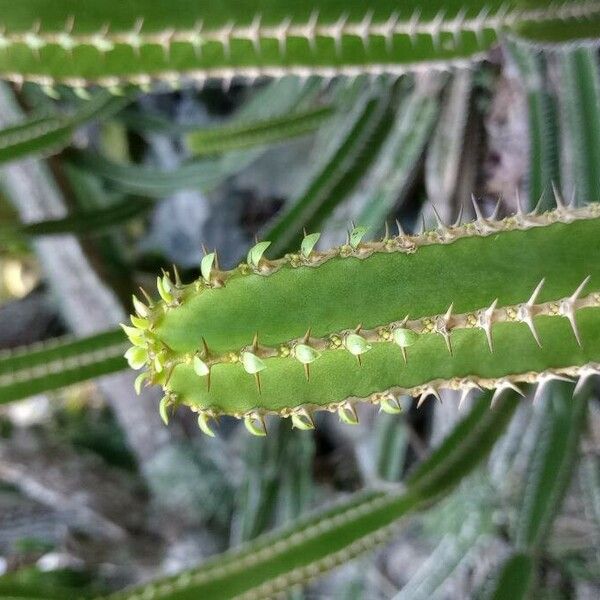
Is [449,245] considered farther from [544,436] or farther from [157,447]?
[157,447]

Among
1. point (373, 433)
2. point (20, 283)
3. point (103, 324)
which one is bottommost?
point (373, 433)

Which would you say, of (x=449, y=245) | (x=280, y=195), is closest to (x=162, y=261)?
(x=280, y=195)

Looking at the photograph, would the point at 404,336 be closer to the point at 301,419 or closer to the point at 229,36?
the point at 301,419

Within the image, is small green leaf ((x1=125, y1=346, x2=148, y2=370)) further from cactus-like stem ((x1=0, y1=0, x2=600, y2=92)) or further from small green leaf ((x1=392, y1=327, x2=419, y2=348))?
cactus-like stem ((x1=0, y1=0, x2=600, y2=92))

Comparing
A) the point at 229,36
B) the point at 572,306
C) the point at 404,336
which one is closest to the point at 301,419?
the point at 404,336

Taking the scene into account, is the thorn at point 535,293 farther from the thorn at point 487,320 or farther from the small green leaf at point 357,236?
the small green leaf at point 357,236

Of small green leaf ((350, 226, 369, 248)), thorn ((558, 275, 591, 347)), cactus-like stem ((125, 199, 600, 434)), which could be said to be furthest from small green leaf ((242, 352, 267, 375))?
thorn ((558, 275, 591, 347))
